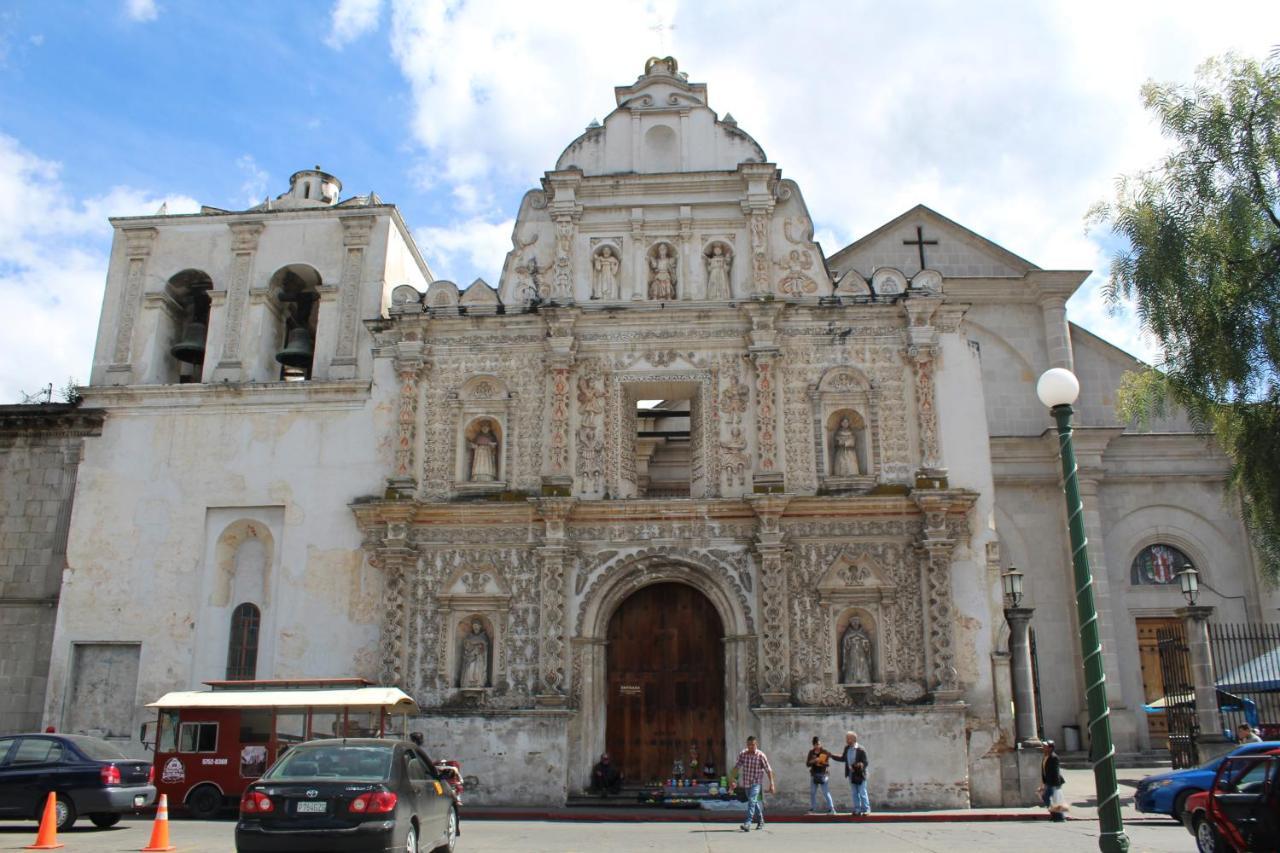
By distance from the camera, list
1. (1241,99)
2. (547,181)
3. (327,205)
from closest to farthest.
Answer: (1241,99) < (547,181) < (327,205)

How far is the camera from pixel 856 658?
68.2 feet

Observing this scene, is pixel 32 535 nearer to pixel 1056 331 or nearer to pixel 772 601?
pixel 772 601

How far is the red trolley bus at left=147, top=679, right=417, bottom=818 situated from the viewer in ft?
60.1

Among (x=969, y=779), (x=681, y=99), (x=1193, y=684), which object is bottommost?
(x=969, y=779)

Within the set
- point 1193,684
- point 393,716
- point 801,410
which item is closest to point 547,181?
point 801,410

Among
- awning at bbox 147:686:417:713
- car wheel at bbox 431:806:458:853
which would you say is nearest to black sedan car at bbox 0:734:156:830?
awning at bbox 147:686:417:713

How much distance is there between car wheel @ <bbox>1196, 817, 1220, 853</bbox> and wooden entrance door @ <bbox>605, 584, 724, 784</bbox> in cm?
925

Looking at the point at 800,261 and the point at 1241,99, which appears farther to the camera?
the point at 800,261

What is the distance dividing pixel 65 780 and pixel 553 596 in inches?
346

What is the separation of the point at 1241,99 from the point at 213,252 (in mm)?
20481

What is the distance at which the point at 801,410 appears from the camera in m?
22.2

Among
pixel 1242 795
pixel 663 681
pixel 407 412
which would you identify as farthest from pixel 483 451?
pixel 1242 795

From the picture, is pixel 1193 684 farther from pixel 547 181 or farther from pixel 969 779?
pixel 547 181

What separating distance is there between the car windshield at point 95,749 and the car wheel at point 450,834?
5.75 meters
